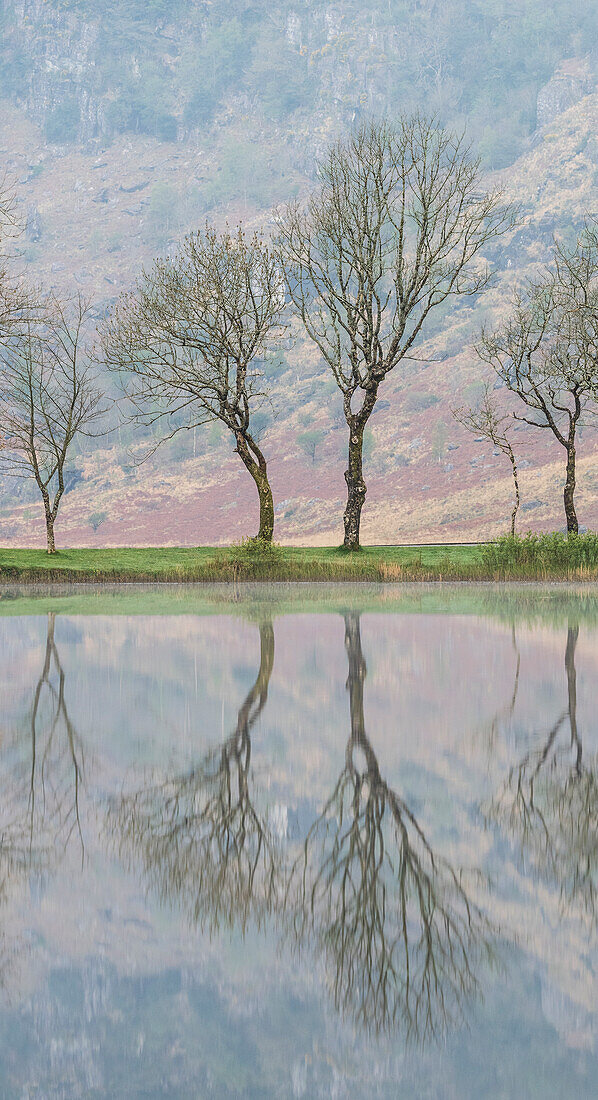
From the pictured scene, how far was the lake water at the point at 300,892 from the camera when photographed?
231 cm

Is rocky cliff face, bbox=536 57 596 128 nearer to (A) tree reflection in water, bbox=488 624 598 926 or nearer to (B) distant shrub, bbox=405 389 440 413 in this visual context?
(B) distant shrub, bbox=405 389 440 413

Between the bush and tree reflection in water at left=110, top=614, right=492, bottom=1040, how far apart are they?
19.7 meters

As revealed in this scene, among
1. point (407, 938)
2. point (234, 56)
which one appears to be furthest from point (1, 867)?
point (234, 56)

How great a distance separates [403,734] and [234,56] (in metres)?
215

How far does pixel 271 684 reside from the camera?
25.4ft

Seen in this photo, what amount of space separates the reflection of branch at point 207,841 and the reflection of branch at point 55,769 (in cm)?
20

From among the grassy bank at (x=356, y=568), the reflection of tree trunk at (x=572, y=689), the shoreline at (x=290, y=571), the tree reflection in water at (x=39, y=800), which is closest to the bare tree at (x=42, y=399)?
the shoreline at (x=290, y=571)

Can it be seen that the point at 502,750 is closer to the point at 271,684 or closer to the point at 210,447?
the point at 271,684

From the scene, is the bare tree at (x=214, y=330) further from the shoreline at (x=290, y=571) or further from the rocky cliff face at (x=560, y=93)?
the rocky cliff face at (x=560, y=93)

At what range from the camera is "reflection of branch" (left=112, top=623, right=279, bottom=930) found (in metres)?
3.20

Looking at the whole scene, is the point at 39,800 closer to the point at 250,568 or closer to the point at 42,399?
the point at 250,568

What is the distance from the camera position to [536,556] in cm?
2388

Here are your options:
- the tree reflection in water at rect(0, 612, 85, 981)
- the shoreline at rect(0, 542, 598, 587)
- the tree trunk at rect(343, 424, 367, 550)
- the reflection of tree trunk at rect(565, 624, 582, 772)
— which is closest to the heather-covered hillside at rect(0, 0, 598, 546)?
the tree trunk at rect(343, 424, 367, 550)

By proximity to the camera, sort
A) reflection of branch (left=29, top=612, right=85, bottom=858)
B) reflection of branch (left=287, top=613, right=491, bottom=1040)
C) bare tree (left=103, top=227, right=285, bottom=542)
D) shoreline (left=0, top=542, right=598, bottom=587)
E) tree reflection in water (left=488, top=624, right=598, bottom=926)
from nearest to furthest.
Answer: reflection of branch (left=287, top=613, right=491, bottom=1040) < tree reflection in water (left=488, top=624, right=598, bottom=926) < reflection of branch (left=29, top=612, right=85, bottom=858) < shoreline (left=0, top=542, right=598, bottom=587) < bare tree (left=103, top=227, right=285, bottom=542)
